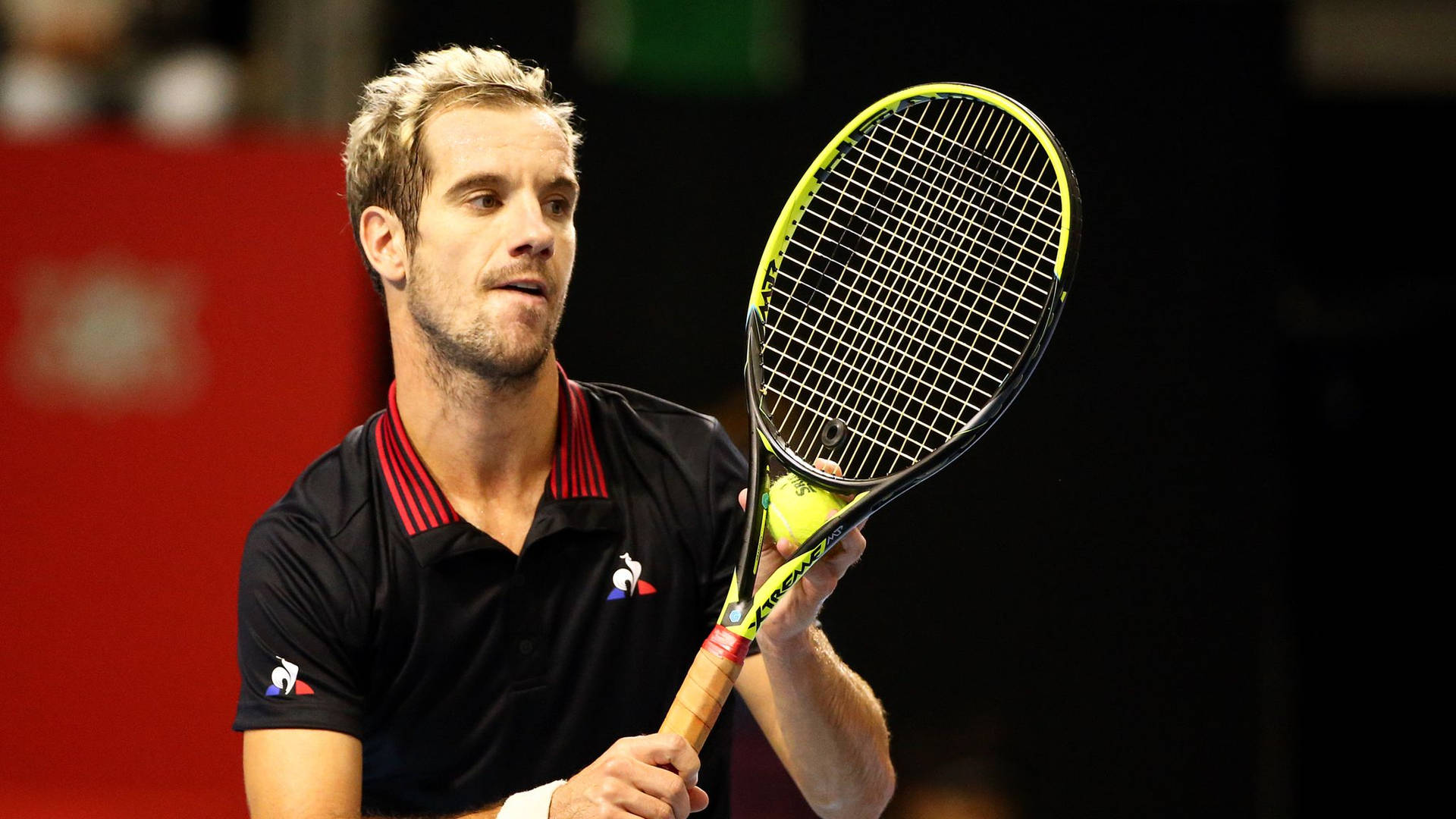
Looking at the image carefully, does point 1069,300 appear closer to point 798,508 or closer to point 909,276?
point 909,276

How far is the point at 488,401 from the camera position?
6.83ft

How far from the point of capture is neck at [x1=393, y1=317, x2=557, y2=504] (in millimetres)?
2090

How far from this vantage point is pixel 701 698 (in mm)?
1855

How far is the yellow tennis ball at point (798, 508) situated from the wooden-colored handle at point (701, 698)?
179 millimetres

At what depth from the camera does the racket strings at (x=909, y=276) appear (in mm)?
2203

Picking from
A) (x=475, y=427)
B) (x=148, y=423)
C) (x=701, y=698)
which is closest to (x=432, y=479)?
(x=475, y=427)

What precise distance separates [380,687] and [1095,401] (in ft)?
10.0

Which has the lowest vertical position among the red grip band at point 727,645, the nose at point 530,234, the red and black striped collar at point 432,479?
the red grip band at point 727,645

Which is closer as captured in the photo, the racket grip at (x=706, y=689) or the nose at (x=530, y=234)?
the racket grip at (x=706, y=689)

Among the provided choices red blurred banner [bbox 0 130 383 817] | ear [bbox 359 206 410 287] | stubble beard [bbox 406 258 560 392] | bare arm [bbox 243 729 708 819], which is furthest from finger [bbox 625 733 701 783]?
red blurred banner [bbox 0 130 383 817]

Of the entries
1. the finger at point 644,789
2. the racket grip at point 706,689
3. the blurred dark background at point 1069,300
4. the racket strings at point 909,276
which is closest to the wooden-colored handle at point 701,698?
the racket grip at point 706,689

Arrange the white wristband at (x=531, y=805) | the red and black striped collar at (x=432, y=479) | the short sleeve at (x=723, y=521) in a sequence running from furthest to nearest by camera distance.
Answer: the short sleeve at (x=723, y=521), the red and black striped collar at (x=432, y=479), the white wristband at (x=531, y=805)

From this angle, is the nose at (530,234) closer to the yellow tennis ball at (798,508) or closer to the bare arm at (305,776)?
the yellow tennis ball at (798,508)

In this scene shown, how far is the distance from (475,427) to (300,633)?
13.5 inches
